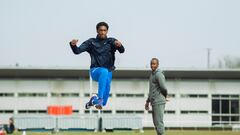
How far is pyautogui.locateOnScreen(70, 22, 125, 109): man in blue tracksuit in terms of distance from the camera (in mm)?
11719

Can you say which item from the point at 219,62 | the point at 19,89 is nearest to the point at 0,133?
the point at 19,89

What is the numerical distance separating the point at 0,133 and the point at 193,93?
148ft

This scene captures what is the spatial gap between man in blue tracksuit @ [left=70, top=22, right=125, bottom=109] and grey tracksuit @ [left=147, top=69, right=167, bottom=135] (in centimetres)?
253

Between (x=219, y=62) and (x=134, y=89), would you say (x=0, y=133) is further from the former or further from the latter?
(x=219, y=62)

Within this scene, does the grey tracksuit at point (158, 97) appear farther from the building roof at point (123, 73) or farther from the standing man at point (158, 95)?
the building roof at point (123, 73)

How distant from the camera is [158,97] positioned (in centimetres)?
1438

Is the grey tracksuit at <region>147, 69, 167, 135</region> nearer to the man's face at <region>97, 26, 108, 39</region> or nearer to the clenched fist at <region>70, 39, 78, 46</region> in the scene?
the man's face at <region>97, 26, 108, 39</region>

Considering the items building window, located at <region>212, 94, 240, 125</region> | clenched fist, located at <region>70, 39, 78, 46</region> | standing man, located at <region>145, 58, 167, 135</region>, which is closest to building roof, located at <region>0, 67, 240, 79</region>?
building window, located at <region>212, 94, 240, 125</region>

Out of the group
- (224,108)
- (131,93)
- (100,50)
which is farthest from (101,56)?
(224,108)

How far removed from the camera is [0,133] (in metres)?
19.0

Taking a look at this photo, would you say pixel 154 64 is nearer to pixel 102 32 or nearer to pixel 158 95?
pixel 158 95

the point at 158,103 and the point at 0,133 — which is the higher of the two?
the point at 158,103

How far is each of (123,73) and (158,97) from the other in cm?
4890

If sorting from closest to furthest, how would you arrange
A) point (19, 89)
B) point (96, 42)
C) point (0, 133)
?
point (96, 42), point (0, 133), point (19, 89)
